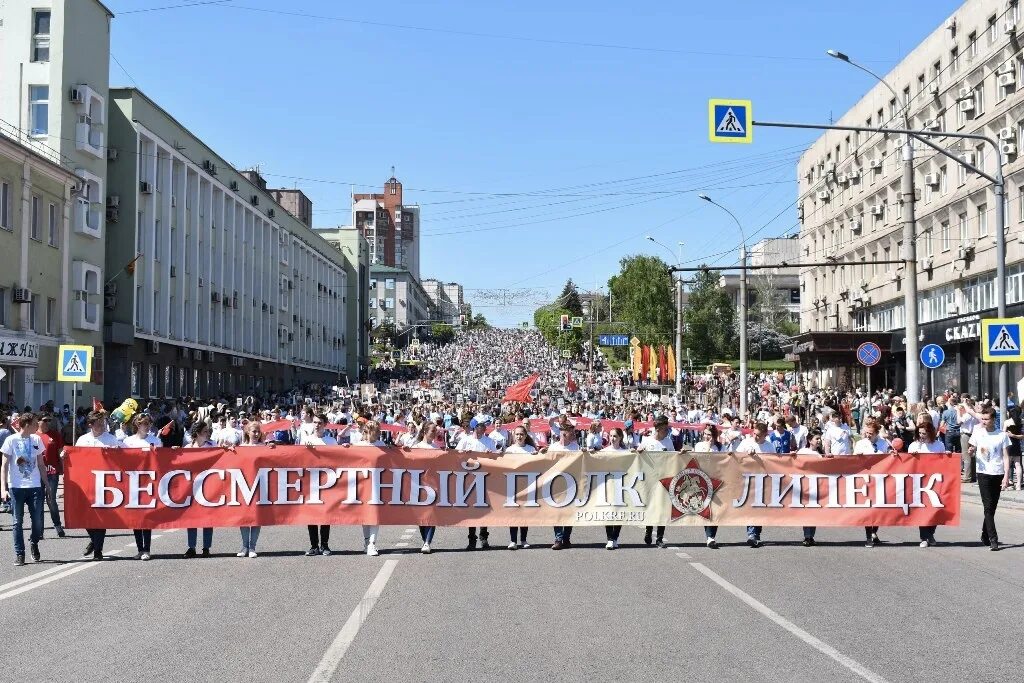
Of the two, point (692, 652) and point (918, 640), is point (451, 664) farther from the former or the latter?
point (918, 640)

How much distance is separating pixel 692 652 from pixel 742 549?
7133 mm

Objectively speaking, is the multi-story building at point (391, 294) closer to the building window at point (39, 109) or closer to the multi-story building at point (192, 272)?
the multi-story building at point (192, 272)

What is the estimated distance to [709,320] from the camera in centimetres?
11525

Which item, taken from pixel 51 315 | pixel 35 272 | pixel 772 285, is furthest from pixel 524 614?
pixel 772 285

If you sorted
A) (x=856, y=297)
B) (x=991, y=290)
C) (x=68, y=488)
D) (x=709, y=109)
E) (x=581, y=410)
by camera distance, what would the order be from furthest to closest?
1. (x=856, y=297)
2. (x=581, y=410)
3. (x=991, y=290)
4. (x=709, y=109)
5. (x=68, y=488)

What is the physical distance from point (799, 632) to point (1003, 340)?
14986mm

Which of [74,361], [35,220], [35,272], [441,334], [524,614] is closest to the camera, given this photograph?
[524,614]

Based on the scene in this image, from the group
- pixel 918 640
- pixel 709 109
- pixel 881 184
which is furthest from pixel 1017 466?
pixel 881 184

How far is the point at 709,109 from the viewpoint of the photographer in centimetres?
1897

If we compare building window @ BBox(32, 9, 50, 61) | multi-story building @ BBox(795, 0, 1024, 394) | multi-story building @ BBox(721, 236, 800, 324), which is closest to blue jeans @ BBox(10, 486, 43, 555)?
multi-story building @ BBox(795, 0, 1024, 394)

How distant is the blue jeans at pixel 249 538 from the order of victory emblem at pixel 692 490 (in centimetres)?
545

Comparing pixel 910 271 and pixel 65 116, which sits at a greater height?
pixel 65 116

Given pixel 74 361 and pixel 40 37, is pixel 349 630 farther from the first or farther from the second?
pixel 40 37

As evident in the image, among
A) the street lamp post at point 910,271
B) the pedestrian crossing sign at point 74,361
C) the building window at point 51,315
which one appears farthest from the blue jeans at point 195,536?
the building window at point 51,315
